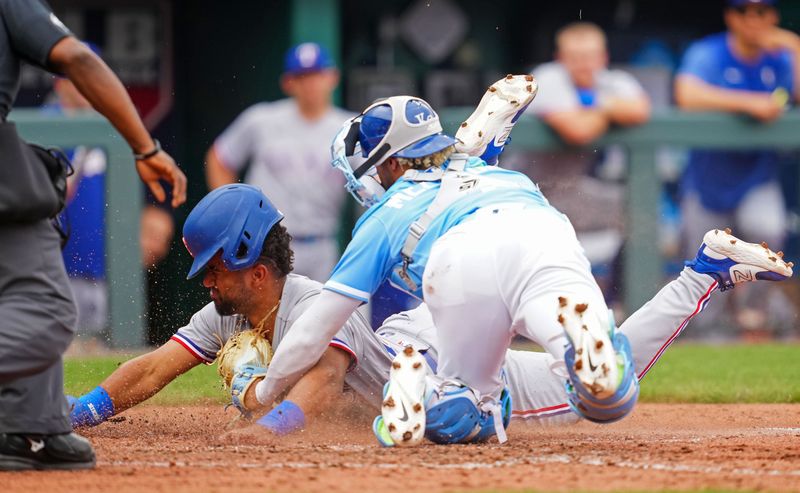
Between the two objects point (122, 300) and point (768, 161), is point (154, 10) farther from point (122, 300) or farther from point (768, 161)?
point (768, 161)

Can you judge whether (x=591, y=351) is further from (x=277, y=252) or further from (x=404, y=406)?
(x=277, y=252)

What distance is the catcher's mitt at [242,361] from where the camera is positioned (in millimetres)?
5539

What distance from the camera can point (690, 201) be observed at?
11.2 metres

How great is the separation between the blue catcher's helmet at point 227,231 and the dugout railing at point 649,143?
5.40 metres

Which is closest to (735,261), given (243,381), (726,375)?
(243,381)

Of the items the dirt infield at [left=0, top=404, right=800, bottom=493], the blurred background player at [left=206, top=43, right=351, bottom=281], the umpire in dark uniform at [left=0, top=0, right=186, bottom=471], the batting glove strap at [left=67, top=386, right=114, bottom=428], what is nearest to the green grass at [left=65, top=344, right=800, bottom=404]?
the batting glove strap at [left=67, top=386, right=114, bottom=428]

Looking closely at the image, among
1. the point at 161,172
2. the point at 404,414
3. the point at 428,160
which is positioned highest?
the point at 161,172

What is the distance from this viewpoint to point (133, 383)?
19.1 feet

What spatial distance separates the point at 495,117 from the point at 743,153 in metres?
5.71

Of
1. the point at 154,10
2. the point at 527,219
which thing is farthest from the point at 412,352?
the point at 154,10

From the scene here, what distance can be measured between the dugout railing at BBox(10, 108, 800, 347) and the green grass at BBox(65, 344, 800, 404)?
986mm

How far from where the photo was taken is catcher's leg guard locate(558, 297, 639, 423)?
443cm

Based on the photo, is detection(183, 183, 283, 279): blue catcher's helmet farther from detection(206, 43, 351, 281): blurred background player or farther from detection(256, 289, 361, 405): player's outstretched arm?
detection(206, 43, 351, 281): blurred background player

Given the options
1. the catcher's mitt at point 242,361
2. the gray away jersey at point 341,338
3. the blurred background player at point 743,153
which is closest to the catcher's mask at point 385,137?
the gray away jersey at point 341,338
